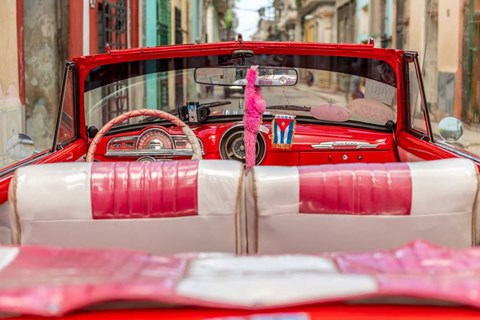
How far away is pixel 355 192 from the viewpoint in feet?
7.64

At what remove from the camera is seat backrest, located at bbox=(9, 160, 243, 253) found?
7.63ft

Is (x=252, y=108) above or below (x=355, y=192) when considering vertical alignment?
above

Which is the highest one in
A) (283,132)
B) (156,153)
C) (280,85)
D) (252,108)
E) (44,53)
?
(44,53)

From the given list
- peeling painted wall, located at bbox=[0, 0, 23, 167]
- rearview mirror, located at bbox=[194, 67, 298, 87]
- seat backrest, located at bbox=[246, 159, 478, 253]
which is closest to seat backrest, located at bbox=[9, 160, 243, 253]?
seat backrest, located at bbox=[246, 159, 478, 253]

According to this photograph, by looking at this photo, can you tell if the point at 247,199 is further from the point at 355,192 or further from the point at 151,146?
the point at 151,146

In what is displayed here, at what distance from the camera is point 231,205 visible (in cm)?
230

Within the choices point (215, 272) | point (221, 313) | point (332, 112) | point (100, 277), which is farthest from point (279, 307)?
point (332, 112)

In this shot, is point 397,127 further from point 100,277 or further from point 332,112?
point 100,277

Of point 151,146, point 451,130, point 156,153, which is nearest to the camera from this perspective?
point 451,130

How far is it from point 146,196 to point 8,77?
617cm

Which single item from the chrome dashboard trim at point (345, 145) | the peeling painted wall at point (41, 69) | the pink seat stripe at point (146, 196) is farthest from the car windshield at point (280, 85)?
the peeling painted wall at point (41, 69)

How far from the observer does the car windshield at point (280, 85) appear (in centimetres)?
418

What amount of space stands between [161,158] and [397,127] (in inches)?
51.9

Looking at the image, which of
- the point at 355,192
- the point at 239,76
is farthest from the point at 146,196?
the point at 239,76
